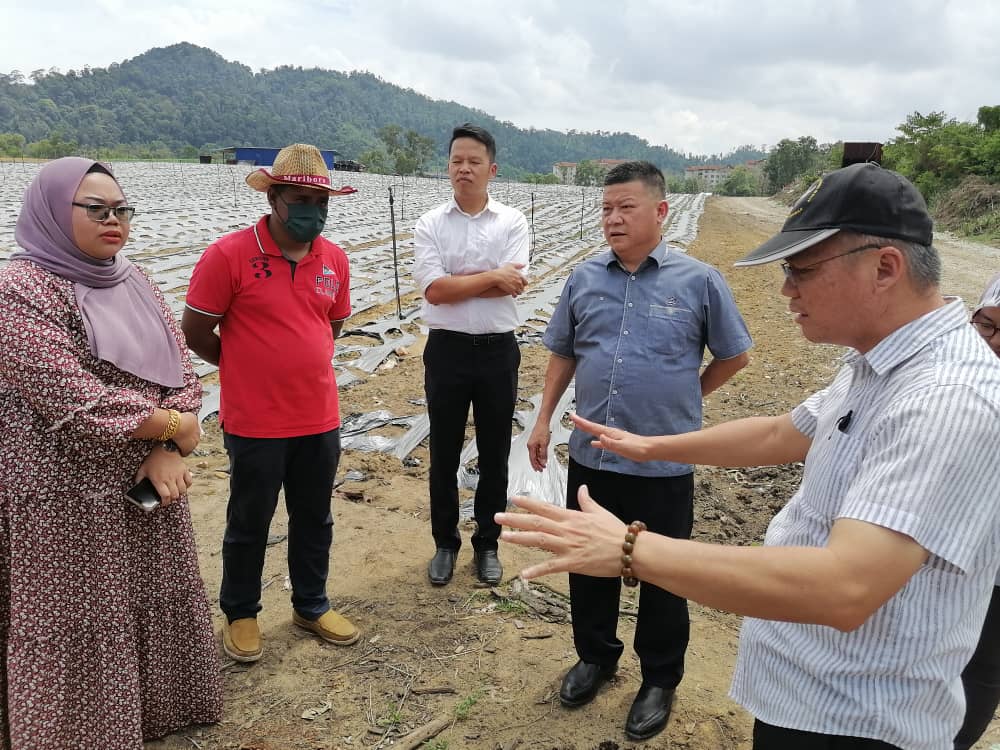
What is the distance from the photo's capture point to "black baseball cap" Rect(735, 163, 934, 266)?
1.08 meters

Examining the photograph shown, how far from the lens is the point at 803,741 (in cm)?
128

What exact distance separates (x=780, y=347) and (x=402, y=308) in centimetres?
488

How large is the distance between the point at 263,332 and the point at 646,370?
1.43m

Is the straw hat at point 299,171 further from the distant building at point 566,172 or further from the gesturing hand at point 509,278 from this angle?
the distant building at point 566,172

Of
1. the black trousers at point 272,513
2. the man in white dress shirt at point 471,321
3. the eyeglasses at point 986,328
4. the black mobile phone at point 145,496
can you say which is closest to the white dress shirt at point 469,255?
the man in white dress shirt at point 471,321

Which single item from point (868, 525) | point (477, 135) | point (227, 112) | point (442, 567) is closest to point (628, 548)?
point (868, 525)

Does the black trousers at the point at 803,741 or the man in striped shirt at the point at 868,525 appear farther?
the black trousers at the point at 803,741

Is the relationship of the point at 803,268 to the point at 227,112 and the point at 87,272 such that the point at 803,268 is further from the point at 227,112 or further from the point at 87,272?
the point at 227,112

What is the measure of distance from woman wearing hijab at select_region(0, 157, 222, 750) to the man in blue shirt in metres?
1.41

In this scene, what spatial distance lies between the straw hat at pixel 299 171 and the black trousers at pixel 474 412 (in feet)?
3.11

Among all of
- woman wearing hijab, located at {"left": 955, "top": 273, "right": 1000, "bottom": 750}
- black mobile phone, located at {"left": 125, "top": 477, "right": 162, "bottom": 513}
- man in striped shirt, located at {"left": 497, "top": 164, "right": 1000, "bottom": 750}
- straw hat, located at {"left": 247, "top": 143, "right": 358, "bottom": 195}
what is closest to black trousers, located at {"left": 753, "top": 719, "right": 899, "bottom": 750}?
man in striped shirt, located at {"left": 497, "top": 164, "right": 1000, "bottom": 750}

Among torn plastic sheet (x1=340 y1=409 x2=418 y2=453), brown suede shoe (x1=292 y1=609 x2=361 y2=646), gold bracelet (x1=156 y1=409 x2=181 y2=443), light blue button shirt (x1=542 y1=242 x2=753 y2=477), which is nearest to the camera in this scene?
gold bracelet (x1=156 y1=409 x2=181 y2=443)

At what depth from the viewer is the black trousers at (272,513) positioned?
2.54 metres

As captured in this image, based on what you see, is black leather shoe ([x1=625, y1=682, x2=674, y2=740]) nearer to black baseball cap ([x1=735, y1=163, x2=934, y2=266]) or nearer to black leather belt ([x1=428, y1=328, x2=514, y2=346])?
black leather belt ([x1=428, y1=328, x2=514, y2=346])
